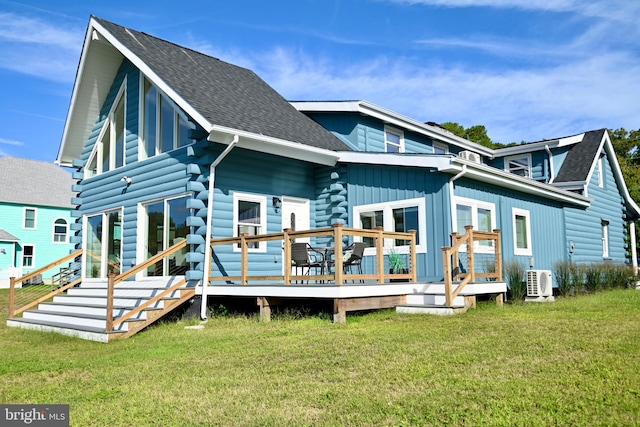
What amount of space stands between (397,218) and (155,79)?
6045 mm

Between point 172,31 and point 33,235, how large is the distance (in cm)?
1940

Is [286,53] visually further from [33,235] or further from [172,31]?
[33,235]

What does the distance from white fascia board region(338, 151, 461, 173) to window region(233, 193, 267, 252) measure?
2215 mm

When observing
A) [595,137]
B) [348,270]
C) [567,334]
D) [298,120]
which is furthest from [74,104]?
[595,137]

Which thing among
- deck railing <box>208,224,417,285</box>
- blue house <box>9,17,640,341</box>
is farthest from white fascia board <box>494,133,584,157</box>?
deck railing <box>208,224,417,285</box>

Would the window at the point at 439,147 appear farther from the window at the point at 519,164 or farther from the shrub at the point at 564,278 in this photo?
the shrub at the point at 564,278

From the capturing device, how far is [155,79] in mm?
11867

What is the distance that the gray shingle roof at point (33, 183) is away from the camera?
105ft

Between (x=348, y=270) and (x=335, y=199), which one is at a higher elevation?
(x=335, y=199)

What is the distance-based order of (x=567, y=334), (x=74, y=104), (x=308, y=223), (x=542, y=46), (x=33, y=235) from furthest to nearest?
(x=33, y=235)
(x=542, y=46)
(x=74, y=104)
(x=308, y=223)
(x=567, y=334)

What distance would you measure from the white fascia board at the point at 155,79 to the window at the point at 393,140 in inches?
250

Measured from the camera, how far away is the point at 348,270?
489 inches

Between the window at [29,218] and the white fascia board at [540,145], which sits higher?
the white fascia board at [540,145]

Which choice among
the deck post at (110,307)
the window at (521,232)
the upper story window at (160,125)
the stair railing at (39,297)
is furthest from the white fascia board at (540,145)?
the deck post at (110,307)
